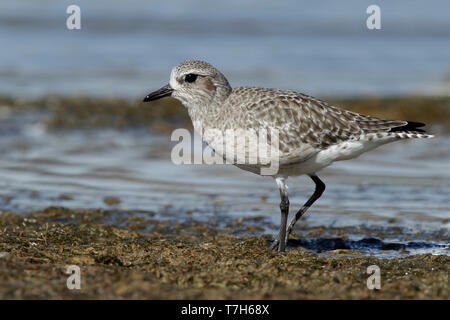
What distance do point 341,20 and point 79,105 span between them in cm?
1208

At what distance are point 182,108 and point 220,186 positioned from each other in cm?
533

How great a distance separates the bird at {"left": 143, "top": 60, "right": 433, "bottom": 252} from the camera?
23.6ft

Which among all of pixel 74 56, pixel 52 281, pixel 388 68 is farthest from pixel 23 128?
pixel 388 68

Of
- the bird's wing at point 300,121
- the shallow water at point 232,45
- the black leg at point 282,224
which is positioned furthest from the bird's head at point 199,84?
the shallow water at point 232,45

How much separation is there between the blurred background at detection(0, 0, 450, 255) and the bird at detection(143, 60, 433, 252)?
1.43 m

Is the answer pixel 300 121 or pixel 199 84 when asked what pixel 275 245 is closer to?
pixel 300 121

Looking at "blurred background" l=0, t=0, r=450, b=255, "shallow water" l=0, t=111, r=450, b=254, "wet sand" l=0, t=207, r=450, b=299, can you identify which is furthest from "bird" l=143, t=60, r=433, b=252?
"blurred background" l=0, t=0, r=450, b=255

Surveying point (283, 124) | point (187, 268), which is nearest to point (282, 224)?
point (283, 124)

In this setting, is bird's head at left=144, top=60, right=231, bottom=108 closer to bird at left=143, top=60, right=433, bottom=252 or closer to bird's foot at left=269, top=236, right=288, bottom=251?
bird at left=143, top=60, right=433, bottom=252

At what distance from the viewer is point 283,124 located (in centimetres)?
728

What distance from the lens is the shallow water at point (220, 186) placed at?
8836 mm

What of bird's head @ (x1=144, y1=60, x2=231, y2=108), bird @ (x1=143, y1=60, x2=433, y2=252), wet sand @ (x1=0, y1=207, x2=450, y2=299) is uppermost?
bird's head @ (x1=144, y1=60, x2=231, y2=108)

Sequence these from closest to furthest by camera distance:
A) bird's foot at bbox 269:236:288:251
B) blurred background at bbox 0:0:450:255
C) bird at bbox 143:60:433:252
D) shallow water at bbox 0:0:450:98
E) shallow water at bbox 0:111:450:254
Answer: bird at bbox 143:60:433:252 < bird's foot at bbox 269:236:288:251 < shallow water at bbox 0:111:450:254 < blurred background at bbox 0:0:450:255 < shallow water at bbox 0:0:450:98

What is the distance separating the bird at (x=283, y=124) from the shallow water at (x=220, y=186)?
978 millimetres
